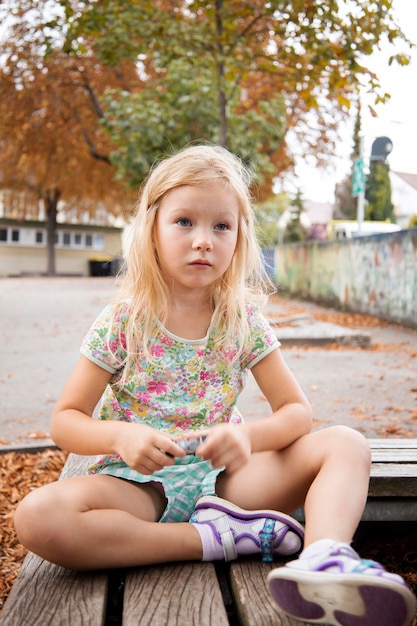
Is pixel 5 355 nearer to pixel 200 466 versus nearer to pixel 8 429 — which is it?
pixel 8 429

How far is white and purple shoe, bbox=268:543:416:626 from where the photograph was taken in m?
1.30

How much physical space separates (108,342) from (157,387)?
0.21 meters

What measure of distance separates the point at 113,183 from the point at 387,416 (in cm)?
1906

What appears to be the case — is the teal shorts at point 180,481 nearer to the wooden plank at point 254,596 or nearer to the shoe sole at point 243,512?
the shoe sole at point 243,512

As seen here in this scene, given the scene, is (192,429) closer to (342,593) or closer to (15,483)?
(342,593)

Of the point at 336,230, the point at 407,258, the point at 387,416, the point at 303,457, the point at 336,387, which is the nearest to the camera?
the point at 303,457

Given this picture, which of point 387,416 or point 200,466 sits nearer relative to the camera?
point 200,466

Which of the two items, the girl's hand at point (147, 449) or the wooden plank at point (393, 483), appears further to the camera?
the wooden plank at point (393, 483)

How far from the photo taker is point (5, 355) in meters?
8.02

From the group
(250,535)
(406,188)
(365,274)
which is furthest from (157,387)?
(365,274)

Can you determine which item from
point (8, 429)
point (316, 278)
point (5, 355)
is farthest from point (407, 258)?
point (8, 429)

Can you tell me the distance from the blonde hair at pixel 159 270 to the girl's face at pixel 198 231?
42 mm

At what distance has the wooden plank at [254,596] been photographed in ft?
4.79

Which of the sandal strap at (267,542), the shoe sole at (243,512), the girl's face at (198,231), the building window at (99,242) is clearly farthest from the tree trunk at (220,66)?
the building window at (99,242)
